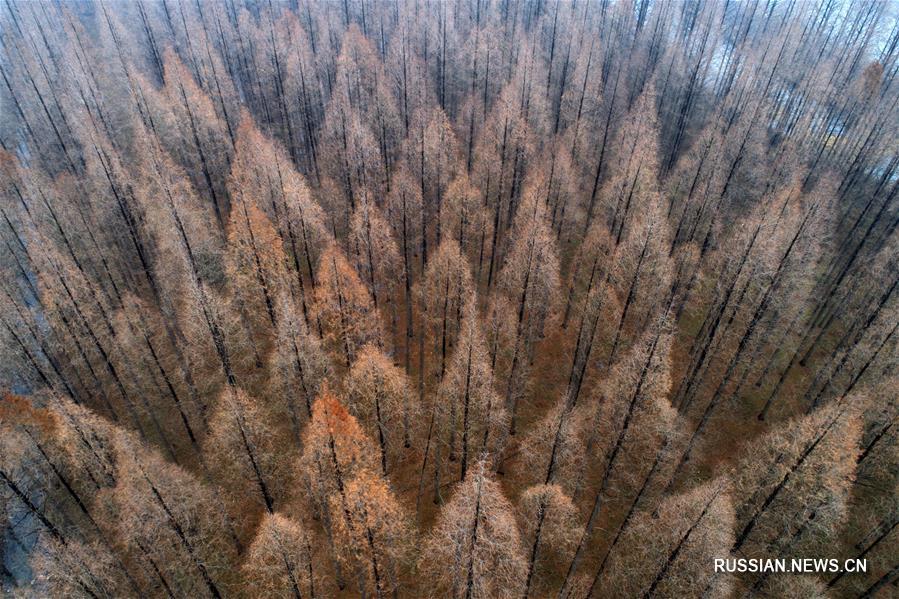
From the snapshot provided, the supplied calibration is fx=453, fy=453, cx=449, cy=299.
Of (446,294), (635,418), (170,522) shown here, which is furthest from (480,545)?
(446,294)

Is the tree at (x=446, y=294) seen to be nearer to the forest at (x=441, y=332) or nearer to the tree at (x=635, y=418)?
the forest at (x=441, y=332)

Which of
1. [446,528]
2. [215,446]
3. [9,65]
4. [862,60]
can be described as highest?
[862,60]

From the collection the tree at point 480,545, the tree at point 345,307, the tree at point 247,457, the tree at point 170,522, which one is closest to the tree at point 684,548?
the tree at point 480,545

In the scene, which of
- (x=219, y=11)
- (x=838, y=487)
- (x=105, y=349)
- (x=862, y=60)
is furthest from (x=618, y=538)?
(x=219, y=11)

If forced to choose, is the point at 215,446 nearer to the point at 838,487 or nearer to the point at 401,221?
the point at 401,221

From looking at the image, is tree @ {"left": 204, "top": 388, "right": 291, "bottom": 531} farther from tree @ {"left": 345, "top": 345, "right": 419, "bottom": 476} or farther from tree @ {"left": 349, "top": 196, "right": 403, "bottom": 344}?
tree @ {"left": 349, "top": 196, "right": 403, "bottom": 344}

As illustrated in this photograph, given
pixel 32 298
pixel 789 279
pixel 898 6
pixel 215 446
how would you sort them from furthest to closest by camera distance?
pixel 898 6 < pixel 32 298 < pixel 789 279 < pixel 215 446
